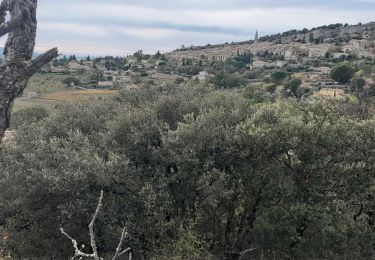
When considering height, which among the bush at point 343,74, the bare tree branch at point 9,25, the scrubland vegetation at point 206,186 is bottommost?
the bush at point 343,74

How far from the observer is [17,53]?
18.3ft

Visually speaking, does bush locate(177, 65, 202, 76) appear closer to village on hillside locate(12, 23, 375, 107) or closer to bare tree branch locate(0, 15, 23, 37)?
village on hillside locate(12, 23, 375, 107)

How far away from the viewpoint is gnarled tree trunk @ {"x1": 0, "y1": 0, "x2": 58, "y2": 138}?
5.34 metres

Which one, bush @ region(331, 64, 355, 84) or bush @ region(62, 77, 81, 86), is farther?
bush @ region(331, 64, 355, 84)

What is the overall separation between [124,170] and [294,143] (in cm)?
644

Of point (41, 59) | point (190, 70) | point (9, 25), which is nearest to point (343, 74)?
point (190, 70)

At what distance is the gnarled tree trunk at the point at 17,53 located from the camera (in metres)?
5.34

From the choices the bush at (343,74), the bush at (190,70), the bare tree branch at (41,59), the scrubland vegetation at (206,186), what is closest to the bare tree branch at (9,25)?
the bare tree branch at (41,59)

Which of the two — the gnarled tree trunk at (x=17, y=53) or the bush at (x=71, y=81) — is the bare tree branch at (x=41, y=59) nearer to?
the gnarled tree trunk at (x=17, y=53)

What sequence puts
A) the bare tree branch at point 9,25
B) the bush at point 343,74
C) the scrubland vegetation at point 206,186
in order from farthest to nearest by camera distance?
the bush at point 343,74, the scrubland vegetation at point 206,186, the bare tree branch at point 9,25

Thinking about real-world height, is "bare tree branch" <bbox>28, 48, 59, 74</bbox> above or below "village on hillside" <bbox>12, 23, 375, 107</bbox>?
above

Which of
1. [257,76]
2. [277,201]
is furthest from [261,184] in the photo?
[257,76]

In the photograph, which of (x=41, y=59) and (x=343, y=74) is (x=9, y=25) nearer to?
(x=41, y=59)

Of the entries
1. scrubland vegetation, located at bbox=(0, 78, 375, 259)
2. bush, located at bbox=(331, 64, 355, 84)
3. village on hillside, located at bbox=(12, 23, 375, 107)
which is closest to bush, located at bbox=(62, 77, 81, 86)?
village on hillside, located at bbox=(12, 23, 375, 107)
